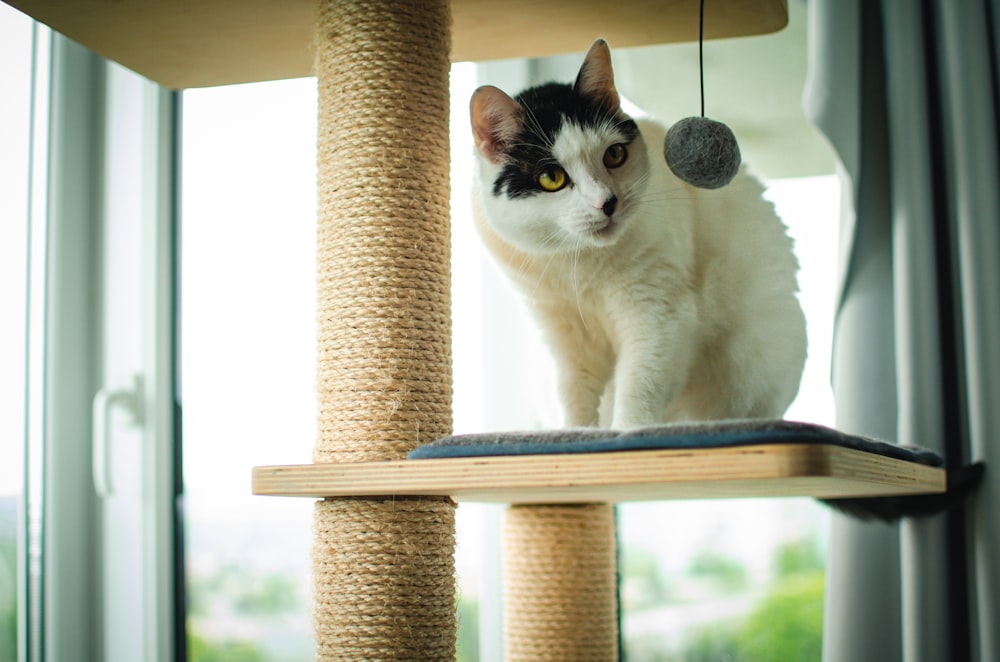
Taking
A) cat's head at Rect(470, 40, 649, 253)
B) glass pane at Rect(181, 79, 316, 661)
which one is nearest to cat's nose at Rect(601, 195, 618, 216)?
cat's head at Rect(470, 40, 649, 253)

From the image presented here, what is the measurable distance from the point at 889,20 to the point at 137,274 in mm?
1599

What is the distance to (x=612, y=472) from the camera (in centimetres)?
75

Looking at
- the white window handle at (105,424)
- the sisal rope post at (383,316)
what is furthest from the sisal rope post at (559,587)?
the white window handle at (105,424)

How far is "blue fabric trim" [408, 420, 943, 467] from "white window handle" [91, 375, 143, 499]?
45.6 inches

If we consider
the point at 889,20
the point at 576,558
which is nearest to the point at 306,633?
the point at 576,558

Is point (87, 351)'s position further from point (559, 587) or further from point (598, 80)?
point (598, 80)

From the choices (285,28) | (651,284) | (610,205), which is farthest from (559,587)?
(285,28)

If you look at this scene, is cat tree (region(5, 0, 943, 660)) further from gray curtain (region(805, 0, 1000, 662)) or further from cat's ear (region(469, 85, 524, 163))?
gray curtain (region(805, 0, 1000, 662))

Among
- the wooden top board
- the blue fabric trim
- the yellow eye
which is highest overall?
the wooden top board

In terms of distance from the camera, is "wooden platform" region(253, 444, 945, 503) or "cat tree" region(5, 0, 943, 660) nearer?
"wooden platform" region(253, 444, 945, 503)

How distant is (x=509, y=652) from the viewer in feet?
4.64

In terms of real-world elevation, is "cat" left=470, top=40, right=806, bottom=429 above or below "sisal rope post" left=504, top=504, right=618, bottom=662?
above

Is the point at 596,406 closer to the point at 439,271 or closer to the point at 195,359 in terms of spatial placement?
the point at 439,271

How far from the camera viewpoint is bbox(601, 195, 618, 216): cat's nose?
39.5 inches
